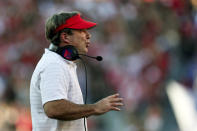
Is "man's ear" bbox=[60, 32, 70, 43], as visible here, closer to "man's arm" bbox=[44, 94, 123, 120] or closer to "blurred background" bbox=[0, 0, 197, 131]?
"man's arm" bbox=[44, 94, 123, 120]

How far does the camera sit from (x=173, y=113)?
→ 1041cm

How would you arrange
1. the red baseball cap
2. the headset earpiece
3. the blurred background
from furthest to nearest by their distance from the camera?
the blurred background → the red baseball cap → the headset earpiece

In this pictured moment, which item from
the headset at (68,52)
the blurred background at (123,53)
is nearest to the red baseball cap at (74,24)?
the headset at (68,52)

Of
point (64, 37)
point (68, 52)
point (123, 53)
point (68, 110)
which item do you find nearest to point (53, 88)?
point (68, 110)

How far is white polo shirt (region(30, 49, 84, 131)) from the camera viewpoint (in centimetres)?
336

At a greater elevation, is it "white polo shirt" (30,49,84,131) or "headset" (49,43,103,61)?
"headset" (49,43,103,61)

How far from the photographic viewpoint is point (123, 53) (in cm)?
1074

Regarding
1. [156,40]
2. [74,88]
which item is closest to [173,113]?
[156,40]

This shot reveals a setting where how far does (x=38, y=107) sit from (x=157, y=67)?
7.11 meters

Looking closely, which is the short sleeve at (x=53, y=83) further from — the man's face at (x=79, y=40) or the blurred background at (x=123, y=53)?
the blurred background at (x=123, y=53)

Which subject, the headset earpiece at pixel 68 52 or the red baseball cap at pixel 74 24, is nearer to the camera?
the headset earpiece at pixel 68 52

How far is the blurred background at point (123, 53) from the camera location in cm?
1030

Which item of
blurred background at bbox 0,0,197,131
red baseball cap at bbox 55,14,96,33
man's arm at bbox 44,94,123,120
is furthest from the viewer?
blurred background at bbox 0,0,197,131

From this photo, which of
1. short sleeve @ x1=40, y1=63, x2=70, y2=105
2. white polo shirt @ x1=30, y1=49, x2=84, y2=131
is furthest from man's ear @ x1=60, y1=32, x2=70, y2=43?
short sleeve @ x1=40, y1=63, x2=70, y2=105
